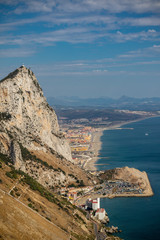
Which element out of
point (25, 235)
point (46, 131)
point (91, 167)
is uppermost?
point (91, 167)

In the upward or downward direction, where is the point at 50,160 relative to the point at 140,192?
downward

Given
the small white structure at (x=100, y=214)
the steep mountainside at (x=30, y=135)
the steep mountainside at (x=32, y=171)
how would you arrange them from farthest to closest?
the steep mountainside at (x=30, y=135) < the small white structure at (x=100, y=214) < the steep mountainside at (x=32, y=171)

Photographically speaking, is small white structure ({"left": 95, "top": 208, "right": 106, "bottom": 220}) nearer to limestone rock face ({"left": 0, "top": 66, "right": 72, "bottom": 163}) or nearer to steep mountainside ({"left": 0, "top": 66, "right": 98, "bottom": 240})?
steep mountainside ({"left": 0, "top": 66, "right": 98, "bottom": 240})

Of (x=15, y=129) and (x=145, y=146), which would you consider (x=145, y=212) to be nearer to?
(x=15, y=129)

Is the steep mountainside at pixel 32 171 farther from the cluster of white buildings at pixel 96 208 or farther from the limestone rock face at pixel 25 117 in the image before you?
the cluster of white buildings at pixel 96 208

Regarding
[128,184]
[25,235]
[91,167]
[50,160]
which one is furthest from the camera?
[91,167]

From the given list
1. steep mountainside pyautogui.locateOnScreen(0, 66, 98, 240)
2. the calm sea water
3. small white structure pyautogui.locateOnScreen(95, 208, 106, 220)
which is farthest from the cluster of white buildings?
steep mountainside pyautogui.locateOnScreen(0, 66, 98, 240)

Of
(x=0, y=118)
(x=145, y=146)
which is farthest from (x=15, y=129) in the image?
(x=145, y=146)

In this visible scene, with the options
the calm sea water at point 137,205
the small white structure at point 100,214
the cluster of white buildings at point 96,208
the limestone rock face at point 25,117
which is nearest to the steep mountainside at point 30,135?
the limestone rock face at point 25,117
